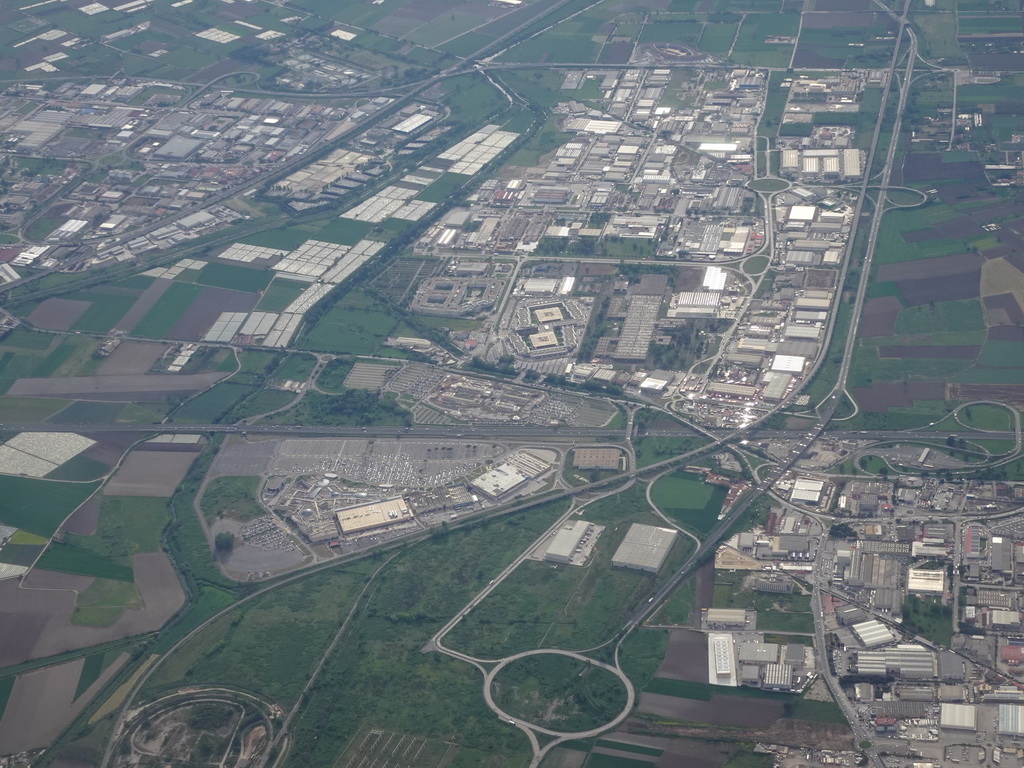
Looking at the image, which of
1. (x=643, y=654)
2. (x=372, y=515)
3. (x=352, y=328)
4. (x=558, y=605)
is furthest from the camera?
(x=352, y=328)

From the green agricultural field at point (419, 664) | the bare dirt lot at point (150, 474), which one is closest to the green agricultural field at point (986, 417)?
the green agricultural field at point (419, 664)

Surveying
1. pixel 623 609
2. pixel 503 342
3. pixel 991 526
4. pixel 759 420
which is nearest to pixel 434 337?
pixel 503 342

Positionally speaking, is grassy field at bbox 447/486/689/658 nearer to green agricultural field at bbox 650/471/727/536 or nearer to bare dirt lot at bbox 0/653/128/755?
green agricultural field at bbox 650/471/727/536

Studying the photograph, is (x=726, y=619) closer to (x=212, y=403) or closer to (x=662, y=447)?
(x=662, y=447)

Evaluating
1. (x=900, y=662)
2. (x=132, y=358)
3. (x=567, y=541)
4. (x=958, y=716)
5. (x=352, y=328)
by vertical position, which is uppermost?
(x=352, y=328)

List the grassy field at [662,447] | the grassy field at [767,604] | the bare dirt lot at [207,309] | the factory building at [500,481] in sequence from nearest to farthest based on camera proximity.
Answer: the grassy field at [767,604] < the factory building at [500,481] < the grassy field at [662,447] < the bare dirt lot at [207,309]

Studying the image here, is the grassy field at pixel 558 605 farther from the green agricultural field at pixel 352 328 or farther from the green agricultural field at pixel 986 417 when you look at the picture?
the green agricultural field at pixel 352 328

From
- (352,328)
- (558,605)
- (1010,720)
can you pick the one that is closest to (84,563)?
(352,328)
